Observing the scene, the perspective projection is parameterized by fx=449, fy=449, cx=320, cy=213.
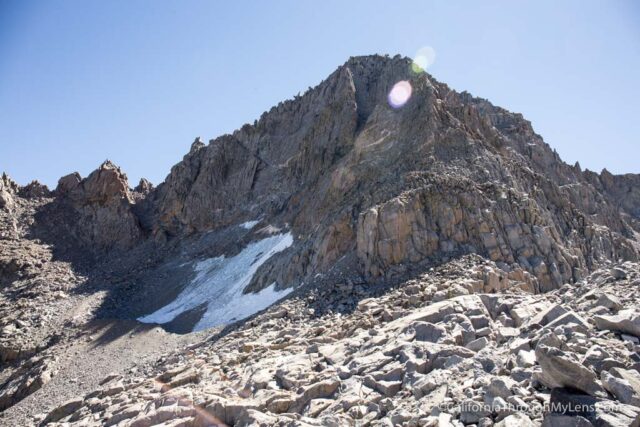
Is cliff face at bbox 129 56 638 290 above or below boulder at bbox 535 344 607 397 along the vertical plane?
above

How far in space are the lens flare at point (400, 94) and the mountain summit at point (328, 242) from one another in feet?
1.10

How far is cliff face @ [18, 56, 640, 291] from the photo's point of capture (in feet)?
99.2

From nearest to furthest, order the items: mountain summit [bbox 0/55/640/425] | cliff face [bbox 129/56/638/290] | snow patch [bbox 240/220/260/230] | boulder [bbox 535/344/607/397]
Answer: boulder [bbox 535/344/607/397] < mountain summit [bbox 0/55/640/425] < cliff face [bbox 129/56/638/290] < snow patch [bbox 240/220/260/230]

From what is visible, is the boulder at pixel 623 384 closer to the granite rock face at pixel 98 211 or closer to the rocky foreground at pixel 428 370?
Answer: the rocky foreground at pixel 428 370

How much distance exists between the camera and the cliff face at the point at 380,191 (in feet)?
99.2

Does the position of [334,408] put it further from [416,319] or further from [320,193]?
[320,193]

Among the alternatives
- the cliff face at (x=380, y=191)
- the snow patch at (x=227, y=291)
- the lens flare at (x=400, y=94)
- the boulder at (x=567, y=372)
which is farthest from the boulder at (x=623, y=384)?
the lens flare at (x=400, y=94)

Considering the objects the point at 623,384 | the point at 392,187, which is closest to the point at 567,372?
the point at 623,384

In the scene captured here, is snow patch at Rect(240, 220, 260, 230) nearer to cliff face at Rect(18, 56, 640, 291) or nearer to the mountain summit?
the mountain summit

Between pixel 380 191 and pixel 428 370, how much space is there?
25.7 metres

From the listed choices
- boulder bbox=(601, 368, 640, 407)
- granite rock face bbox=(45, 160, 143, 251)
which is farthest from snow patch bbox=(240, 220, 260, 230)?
boulder bbox=(601, 368, 640, 407)

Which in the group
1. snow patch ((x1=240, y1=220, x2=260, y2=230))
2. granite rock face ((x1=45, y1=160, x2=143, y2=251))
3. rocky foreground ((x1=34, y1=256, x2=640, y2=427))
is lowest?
rocky foreground ((x1=34, y1=256, x2=640, y2=427))

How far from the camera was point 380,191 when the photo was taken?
3703 cm

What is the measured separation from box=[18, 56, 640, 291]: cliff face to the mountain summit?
21 centimetres
